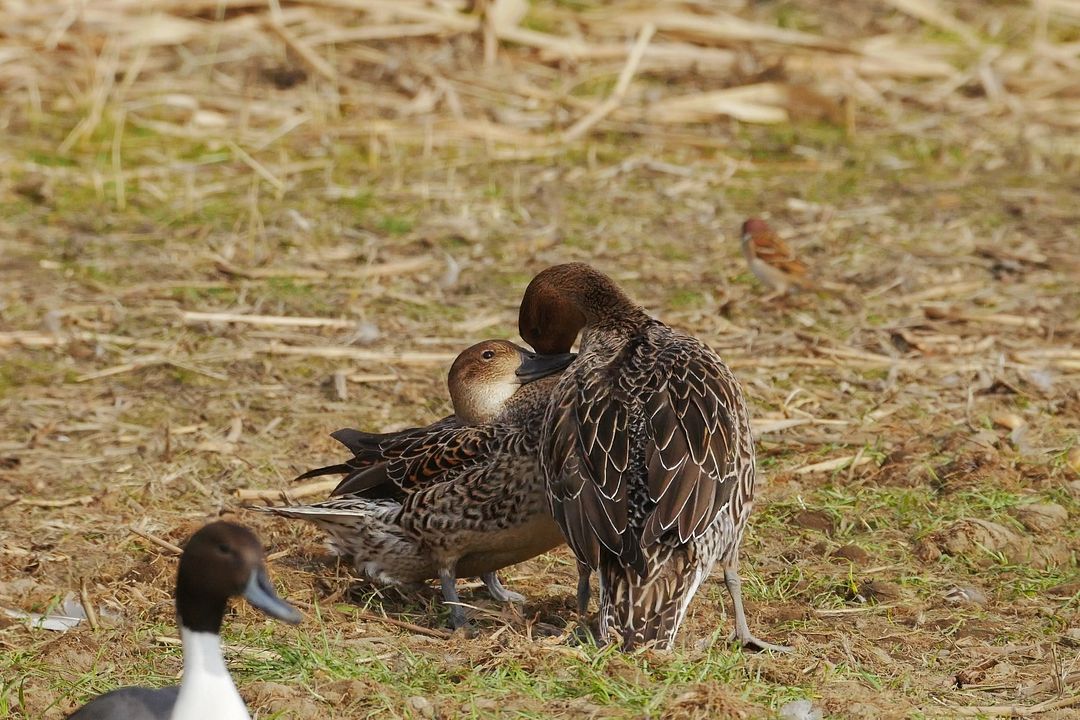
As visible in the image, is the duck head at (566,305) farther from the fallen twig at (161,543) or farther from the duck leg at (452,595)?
the fallen twig at (161,543)

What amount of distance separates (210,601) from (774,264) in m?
5.06

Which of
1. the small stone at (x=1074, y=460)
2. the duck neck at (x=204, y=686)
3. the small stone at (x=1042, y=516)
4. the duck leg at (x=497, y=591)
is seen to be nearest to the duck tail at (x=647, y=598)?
the duck leg at (x=497, y=591)

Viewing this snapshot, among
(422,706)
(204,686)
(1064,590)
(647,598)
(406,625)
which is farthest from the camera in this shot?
(1064,590)

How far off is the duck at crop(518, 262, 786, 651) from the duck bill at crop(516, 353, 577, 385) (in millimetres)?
437

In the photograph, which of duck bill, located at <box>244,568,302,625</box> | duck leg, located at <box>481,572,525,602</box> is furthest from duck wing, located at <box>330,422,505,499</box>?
duck bill, located at <box>244,568,302,625</box>

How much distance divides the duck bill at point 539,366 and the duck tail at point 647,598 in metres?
→ 1.34

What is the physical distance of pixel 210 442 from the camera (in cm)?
684

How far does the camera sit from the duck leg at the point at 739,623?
4891mm

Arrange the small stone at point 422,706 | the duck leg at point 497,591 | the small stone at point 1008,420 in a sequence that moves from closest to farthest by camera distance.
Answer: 1. the small stone at point 422,706
2. the duck leg at point 497,591
3. the small stone at point 1008,420

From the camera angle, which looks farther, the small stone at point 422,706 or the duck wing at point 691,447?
the duck wing at point 691,447

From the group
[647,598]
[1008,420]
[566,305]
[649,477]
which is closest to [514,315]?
[566,305]

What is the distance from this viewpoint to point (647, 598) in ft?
15.5

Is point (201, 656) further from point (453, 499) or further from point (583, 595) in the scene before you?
point (453, 499)

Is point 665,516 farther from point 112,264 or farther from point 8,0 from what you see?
point 8,0
